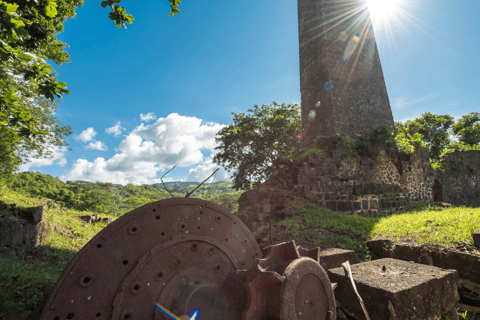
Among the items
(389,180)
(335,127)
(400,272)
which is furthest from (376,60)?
(400,272)

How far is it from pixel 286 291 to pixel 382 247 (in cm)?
350

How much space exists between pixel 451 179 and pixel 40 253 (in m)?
18.1

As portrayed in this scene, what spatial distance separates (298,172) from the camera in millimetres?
8492

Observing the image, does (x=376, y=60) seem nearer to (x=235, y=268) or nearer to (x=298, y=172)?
(x=298, y=172)

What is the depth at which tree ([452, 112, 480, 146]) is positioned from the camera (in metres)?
24.9

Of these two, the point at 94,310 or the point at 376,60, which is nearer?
the point at 94,310

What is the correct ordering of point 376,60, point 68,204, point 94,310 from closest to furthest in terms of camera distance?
1. point 94,310
2. point 376,60
3. point 68,204

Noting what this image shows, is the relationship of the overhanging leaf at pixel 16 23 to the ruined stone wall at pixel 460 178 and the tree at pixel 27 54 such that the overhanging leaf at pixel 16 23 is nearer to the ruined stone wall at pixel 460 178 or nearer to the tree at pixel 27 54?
the tree at pixel 27 54

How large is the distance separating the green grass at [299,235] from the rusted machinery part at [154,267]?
79.0 inches

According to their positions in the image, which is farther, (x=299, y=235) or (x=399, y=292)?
(x=299, y=235)

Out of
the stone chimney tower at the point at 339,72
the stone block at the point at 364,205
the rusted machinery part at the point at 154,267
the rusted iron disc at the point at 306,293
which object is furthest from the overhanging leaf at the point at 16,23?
the stone block at the point at 364,205

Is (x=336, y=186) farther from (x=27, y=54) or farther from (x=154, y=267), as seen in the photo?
(x=27, y=54)

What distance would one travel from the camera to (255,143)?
617 inches

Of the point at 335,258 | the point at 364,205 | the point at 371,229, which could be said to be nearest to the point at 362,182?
the point at 364,205
